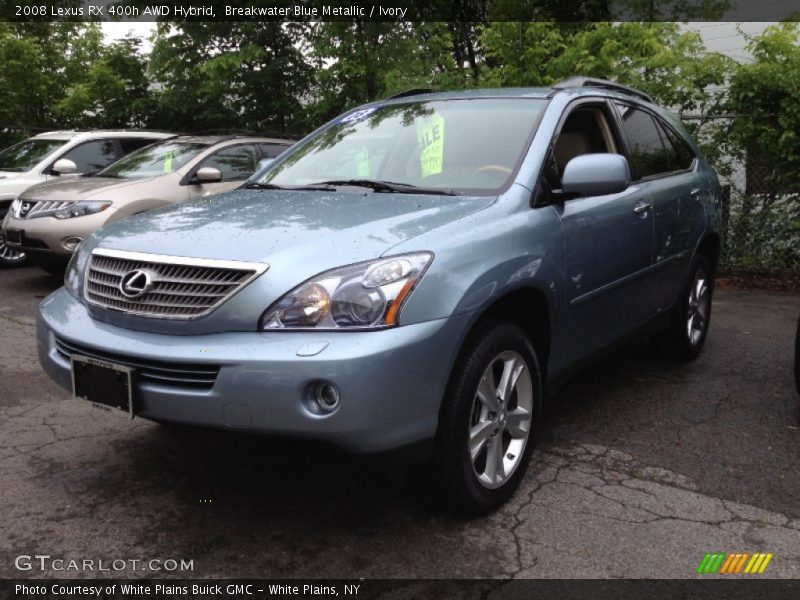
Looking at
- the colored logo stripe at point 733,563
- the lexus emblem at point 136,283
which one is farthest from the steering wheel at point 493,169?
the colored logo stripe at point 733,563

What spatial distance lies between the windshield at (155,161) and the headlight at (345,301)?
6.11 m

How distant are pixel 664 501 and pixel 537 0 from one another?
1292 centimetres

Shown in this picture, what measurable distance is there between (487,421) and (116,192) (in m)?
5.88

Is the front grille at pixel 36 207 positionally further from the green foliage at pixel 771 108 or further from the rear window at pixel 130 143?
the green foliage at pixel 771 108

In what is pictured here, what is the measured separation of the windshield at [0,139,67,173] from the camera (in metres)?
9.79

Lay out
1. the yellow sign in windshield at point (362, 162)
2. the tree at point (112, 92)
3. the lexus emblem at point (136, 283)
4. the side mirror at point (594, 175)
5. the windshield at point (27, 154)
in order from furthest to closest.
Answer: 1. the tree at point (112, 92)
2. the windshield at point (27, 154)
3. the yellow sign in windshield at point (362, 162)
4. the side mirror at point (594, 175)
5. the lexus emblem at point (136, 283)

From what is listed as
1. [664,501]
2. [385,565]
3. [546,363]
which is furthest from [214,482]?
[664,501]

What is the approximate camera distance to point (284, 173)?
4258 millimetres

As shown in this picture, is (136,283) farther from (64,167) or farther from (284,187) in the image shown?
(64,167)

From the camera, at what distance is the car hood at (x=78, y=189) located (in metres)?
7.75

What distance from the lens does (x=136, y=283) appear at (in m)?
2.92

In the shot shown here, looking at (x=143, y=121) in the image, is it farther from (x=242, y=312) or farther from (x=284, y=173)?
(x=242, y=312)

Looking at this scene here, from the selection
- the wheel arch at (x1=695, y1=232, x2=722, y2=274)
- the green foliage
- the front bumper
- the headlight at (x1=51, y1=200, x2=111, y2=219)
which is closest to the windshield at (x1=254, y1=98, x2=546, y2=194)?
the front bumper

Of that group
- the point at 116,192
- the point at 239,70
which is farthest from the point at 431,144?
the point at 239,70
